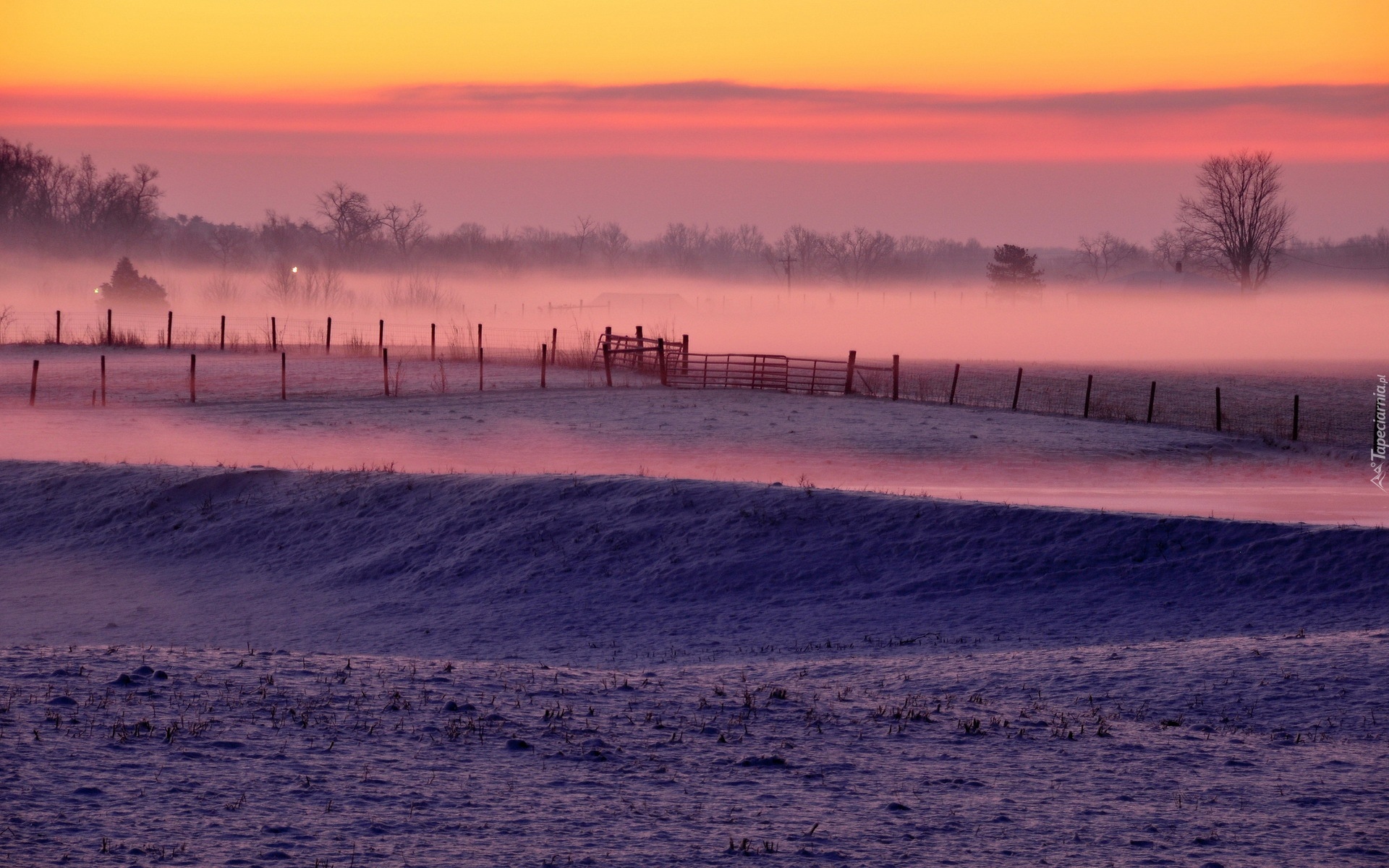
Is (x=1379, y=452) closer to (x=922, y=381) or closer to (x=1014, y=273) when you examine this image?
(x=922, y=381)

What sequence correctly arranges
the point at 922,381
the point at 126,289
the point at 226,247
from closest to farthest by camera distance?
the point at 922,381
the point at 126,289
the point at 226,247

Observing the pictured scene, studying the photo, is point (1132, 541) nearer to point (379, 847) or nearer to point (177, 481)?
point (379, 847)

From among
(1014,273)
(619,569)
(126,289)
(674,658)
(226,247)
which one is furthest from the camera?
(226,247)

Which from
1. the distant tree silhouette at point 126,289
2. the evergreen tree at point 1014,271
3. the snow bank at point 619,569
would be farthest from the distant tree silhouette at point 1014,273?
the snow bank at point 619,569

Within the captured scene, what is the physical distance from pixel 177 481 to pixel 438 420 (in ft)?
41.1

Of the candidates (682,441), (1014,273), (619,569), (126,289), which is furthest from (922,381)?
(1014,273)

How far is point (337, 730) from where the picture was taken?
339 inches

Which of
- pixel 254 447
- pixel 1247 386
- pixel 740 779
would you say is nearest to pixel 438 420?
pixel 254 447

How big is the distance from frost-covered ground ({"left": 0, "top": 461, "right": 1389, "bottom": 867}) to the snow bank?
5 centimetres

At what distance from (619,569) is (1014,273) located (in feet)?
398

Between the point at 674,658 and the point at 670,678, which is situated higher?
the point at 670,678

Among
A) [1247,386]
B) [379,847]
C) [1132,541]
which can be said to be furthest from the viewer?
[1247,386]

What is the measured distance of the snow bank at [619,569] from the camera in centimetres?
1402

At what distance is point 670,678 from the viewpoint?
10711mm
